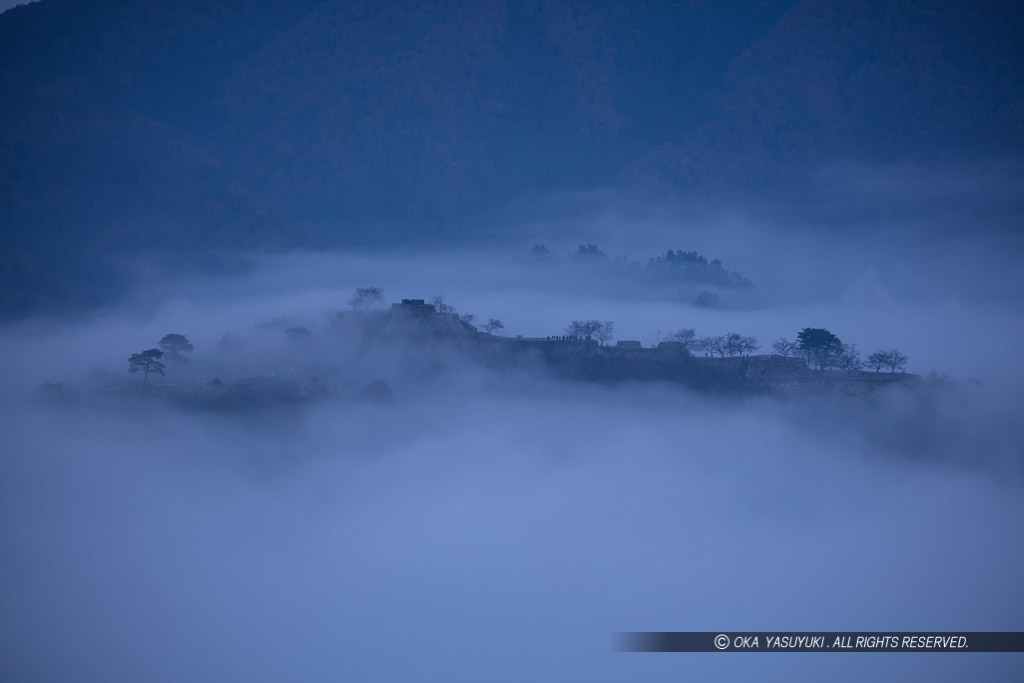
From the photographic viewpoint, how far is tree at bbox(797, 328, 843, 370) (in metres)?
45.3

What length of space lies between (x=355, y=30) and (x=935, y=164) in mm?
52182

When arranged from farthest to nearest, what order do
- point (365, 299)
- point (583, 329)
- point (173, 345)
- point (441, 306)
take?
point (365, 299) < point (441, 306) < point (583, 329) < point (173, 345)

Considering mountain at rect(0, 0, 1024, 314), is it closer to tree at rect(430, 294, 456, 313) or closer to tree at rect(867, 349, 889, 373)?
tree at rect(430, 294, 456, 313)

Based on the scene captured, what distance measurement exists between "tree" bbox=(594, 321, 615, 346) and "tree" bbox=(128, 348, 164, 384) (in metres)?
21.9

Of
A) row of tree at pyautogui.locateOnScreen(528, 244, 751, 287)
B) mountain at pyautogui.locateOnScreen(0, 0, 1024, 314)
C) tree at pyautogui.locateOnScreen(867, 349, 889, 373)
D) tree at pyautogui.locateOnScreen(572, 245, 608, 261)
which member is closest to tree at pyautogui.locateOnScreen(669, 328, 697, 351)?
tree at pyautogui.locateOnScreen(867, 349, 889, 373)

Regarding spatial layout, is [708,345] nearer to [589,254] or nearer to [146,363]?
[589,254]

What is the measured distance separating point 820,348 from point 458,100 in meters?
46.8

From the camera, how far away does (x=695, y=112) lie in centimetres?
8444

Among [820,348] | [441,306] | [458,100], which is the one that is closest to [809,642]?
[820,348]

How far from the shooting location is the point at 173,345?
151 ft

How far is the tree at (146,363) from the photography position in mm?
43375

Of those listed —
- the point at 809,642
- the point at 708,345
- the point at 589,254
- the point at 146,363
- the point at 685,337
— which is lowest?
the point at 809,642

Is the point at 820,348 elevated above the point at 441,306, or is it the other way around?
the point at 441,306

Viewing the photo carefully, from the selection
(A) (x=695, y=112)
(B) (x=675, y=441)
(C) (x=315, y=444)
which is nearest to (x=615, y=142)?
(A) (x=695, y=112)
